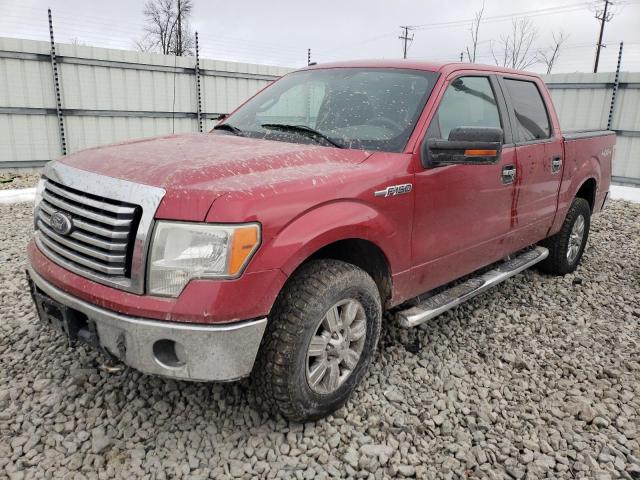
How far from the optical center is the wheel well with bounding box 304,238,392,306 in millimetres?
2656

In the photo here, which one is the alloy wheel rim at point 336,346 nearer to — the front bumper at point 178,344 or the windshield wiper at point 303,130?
the front bumper at point 178,344

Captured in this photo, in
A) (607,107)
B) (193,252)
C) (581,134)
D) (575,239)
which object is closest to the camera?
(193,252)

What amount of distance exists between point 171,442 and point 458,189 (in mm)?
2123

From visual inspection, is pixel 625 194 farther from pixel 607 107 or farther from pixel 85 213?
pixel 85 213

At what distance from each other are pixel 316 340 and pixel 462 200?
1.37 m

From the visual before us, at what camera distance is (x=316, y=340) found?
240cm

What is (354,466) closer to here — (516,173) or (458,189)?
(458,189)

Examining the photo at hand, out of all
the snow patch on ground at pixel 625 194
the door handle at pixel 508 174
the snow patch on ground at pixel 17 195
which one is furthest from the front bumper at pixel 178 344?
the snow patch on ground at pixel 625 194

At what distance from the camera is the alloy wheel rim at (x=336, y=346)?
2.43m

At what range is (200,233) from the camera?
6.56 ft

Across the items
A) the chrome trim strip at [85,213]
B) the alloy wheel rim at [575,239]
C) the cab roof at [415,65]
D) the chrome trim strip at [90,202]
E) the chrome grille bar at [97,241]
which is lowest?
the alloy wheel rim at [575,239]

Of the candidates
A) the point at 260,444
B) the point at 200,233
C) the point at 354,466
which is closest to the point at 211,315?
the point at 200,233

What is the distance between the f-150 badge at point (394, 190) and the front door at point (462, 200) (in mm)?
75

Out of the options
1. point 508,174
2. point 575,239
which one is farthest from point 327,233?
point 575,239
